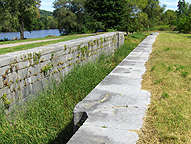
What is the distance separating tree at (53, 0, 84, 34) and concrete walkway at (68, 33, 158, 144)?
156 ft

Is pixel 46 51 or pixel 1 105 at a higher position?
pixel 46 51

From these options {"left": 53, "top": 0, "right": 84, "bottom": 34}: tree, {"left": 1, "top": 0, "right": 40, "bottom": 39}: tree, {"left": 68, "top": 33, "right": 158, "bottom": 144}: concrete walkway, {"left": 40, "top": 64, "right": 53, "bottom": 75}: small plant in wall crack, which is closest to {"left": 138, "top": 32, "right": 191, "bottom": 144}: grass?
{"left": 68, "top": 33, "right": 158, "bottom": 144}: concrete walkway

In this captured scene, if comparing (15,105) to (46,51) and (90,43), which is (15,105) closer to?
(46,51)

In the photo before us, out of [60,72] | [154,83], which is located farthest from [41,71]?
[154,83]

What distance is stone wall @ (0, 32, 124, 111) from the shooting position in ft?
12.0

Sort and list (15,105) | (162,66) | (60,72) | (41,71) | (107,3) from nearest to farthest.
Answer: (15,105)
(41,71)
(162,66)
(60,72)
(107,3)

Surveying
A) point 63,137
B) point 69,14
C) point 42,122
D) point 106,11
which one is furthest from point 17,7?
point 63,137

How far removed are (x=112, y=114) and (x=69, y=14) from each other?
4997cm

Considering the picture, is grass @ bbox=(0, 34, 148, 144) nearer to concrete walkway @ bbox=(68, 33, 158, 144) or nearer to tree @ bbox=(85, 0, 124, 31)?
concrete walkway @ bbox=(68, 33, 158, 144)

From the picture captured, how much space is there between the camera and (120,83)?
3922 mm

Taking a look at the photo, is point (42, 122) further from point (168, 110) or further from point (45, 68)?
point (168, 110)

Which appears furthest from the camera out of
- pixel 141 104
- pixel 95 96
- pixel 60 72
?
pixel 60 72

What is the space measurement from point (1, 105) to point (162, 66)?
4.14 metres

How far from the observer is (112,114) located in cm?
256
